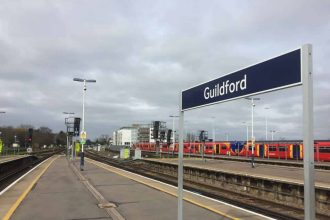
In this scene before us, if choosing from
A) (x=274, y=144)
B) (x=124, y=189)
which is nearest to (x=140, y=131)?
(x=274, y=144)

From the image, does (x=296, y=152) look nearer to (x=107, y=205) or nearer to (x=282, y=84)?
(x=107, y=205)

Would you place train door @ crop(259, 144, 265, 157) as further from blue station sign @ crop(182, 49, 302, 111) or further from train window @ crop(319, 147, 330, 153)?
blue station sign @ crop(182, 49, 302, 111)

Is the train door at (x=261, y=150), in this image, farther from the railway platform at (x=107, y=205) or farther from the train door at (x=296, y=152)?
the railway platform at (x=107, y=205)

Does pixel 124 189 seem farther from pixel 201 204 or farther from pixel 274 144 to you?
pixel 274 144

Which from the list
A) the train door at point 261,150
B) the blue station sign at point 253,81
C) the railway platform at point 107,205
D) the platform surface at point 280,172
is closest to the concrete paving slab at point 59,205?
the railway platform at point 107,205

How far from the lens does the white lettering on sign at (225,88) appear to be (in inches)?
209

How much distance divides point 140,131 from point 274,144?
108731 mm

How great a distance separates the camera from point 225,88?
5727 millimetres

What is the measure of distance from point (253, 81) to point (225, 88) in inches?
29.4

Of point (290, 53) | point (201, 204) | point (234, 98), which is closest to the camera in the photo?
point (290, 53)

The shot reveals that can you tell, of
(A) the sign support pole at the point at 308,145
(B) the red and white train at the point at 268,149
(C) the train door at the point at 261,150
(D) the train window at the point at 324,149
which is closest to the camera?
(A) the sign support pole at the point at 308,145

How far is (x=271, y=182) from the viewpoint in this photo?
720 inches

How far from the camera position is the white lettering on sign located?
5.31 meters

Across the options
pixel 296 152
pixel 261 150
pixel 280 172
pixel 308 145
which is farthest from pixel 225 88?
pixel 261 150
